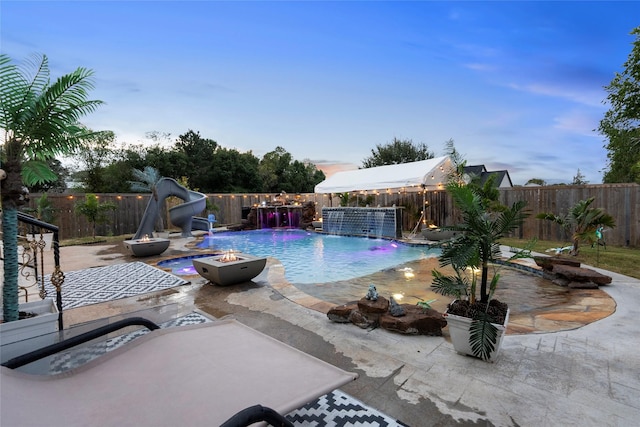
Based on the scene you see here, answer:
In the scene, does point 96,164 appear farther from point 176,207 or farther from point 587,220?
point 587,220

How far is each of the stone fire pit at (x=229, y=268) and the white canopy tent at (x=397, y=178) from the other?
25.5ft

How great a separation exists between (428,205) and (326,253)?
21.4 feet

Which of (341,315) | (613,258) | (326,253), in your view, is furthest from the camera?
(326,253)

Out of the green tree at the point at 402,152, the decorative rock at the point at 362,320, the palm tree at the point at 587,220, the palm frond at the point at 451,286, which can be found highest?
the green tree at the point at 402,152

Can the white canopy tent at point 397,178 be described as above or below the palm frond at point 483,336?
above

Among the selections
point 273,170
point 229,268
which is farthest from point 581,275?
point 273,170

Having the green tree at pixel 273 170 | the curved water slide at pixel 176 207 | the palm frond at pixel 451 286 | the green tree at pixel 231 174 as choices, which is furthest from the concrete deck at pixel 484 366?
the green tree at pixel 273 170

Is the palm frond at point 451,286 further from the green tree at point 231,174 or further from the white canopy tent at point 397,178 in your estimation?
the green tree at point 231,174

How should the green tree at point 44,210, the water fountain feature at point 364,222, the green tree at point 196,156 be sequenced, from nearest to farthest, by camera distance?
the green tree at point 44,210 → the water fountain feature at point 364,222 → the green tree at point 196,156

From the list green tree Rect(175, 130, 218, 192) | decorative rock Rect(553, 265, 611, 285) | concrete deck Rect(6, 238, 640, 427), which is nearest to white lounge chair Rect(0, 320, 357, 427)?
concrete deck Rect(6, 238, 640, 427)

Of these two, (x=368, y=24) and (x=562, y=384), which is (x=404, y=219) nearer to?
(x=368, y=24)

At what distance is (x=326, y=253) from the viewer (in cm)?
1044

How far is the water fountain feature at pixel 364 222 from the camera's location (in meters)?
12.8

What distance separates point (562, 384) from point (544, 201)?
Result: 1018 centimetres
